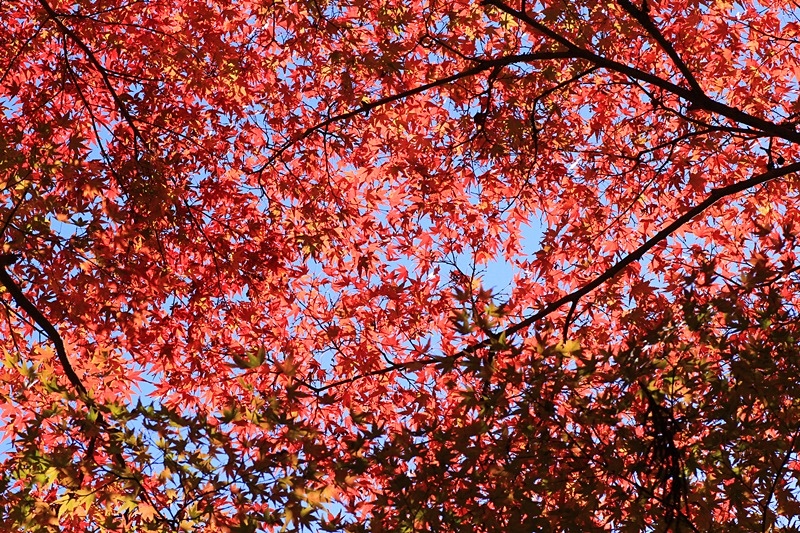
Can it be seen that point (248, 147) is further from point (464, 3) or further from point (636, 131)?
point (636, 131)

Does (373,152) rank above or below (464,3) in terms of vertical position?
below

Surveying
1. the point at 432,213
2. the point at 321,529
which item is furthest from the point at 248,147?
the point at 321,529

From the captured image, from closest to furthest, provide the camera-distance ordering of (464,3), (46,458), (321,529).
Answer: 1. (321,529)
2. (46,458)
3. (464,3)

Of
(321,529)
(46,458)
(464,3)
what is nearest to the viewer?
(321,529)

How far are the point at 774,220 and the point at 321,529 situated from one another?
5370mm

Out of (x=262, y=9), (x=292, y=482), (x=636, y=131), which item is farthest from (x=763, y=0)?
(x=292, y=482)

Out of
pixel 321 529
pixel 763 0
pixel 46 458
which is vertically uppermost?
pixel 763 0

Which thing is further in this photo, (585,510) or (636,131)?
(636,131)

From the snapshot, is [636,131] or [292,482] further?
[636,131]

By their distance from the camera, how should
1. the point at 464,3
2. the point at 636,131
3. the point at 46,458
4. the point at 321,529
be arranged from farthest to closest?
the point at 636,131 < the point at 464,3 < the point at 46,458 < the point at 321,529

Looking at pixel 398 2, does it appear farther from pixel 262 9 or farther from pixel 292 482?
pixel 292 482

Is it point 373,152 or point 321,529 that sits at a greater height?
point 373,152

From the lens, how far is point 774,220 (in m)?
7.19

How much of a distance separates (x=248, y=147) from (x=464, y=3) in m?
2.41
